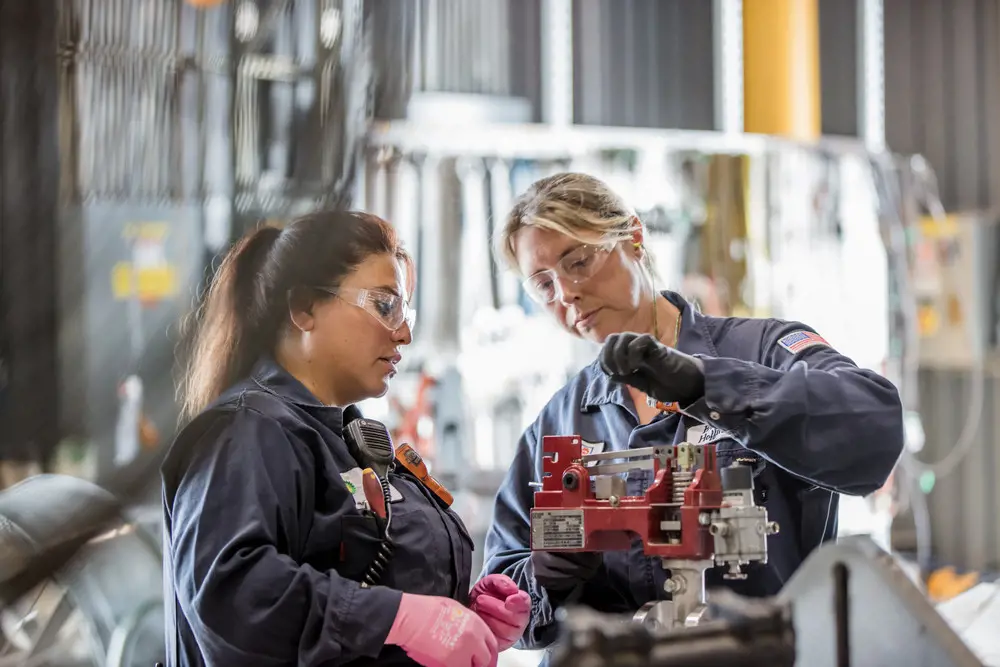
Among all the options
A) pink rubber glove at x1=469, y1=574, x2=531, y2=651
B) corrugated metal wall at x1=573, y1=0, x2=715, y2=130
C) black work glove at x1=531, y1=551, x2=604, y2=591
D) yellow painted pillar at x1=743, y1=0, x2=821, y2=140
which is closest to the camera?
pink rubber glove at x1=469, y1=574, x2=531, y2=651

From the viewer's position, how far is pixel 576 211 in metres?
1.92

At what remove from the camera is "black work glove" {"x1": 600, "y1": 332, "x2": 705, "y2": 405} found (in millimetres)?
1434

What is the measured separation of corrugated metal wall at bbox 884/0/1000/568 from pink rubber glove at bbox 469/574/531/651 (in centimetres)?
485

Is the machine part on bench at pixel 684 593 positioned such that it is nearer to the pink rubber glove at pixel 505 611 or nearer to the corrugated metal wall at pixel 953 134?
the pink rubber glove at pixel 505 611

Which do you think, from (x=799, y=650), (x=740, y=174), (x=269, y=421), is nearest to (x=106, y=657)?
(x=269, y=421)

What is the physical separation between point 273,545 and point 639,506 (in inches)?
20.2

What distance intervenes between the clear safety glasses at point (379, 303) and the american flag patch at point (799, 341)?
2.26ft

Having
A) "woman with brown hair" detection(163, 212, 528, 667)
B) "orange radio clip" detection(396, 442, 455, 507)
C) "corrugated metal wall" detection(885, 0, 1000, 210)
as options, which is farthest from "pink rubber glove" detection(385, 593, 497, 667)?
"corrugated metal wall" detection(885, 0, 1000, 210)

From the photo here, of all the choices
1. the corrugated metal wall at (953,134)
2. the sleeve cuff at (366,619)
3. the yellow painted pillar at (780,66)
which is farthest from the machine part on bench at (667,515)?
the corrugated metal wall at (953,134)

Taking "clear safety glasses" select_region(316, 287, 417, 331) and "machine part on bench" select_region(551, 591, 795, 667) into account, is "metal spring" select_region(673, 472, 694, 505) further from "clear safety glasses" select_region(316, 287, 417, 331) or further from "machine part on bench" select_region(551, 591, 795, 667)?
"clear safety glasses" select_region(316, 287, 417, 331)

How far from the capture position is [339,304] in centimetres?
156

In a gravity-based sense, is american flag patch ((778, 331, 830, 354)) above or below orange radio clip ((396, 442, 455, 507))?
above

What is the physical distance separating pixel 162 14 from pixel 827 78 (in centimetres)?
575

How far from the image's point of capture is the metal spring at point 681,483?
145cm
